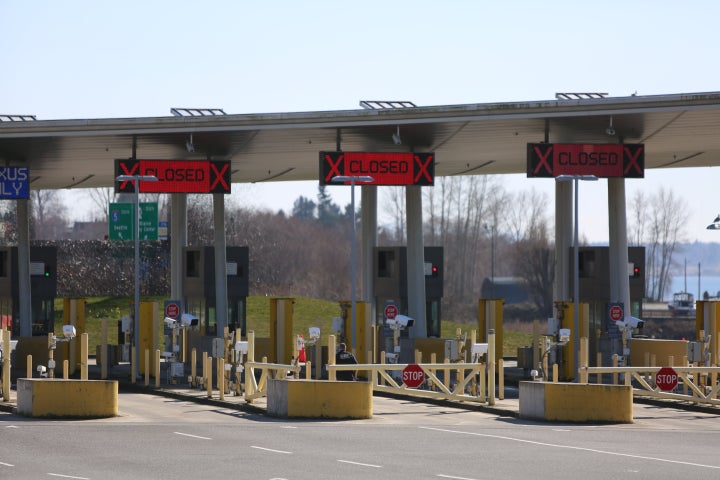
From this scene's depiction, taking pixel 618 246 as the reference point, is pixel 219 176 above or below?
above

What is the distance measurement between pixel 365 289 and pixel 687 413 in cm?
1487

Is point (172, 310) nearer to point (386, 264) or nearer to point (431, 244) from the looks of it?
point (386, 264)

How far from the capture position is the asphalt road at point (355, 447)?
17.6m

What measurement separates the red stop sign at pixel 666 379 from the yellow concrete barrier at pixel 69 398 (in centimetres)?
1095

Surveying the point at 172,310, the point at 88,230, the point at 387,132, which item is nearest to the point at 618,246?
the point at 387,132

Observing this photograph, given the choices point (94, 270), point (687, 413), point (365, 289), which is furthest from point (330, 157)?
point (94, 270)

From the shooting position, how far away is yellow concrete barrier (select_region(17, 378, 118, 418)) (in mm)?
24609

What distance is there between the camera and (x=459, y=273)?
4441 inches

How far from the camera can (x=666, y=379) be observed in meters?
28.0

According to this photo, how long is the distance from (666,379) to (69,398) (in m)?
11.8

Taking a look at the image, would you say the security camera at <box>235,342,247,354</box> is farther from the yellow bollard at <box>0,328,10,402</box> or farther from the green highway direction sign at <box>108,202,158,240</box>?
the green highway direction sign at <box>108,202,158,240</box>

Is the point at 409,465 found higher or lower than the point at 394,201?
lower

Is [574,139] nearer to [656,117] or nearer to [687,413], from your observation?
[656,117]

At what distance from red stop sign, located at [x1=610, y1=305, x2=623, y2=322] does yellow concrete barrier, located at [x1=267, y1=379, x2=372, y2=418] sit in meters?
13.7
